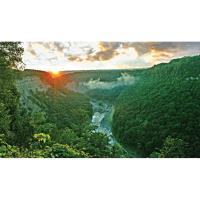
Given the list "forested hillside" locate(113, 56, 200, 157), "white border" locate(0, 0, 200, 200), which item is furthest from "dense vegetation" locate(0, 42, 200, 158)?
"white border" locate(0, 0, 200, 200)

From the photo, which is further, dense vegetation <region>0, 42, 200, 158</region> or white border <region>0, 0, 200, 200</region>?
dense vegetation <region>0, 42, 200, 158</region>

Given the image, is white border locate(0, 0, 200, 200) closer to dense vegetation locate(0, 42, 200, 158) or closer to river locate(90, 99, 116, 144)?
dense vegetation locate(0, 42, 200, 158)

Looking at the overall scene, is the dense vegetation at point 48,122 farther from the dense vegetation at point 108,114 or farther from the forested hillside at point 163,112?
the forested hillside at point 163,112

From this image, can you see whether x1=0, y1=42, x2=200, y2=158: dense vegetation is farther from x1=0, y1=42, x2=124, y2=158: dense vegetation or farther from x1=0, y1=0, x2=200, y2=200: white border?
x1=0, y1=0, x2=200, y2=200: white border

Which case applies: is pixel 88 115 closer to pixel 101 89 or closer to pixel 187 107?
pixel 101 89
